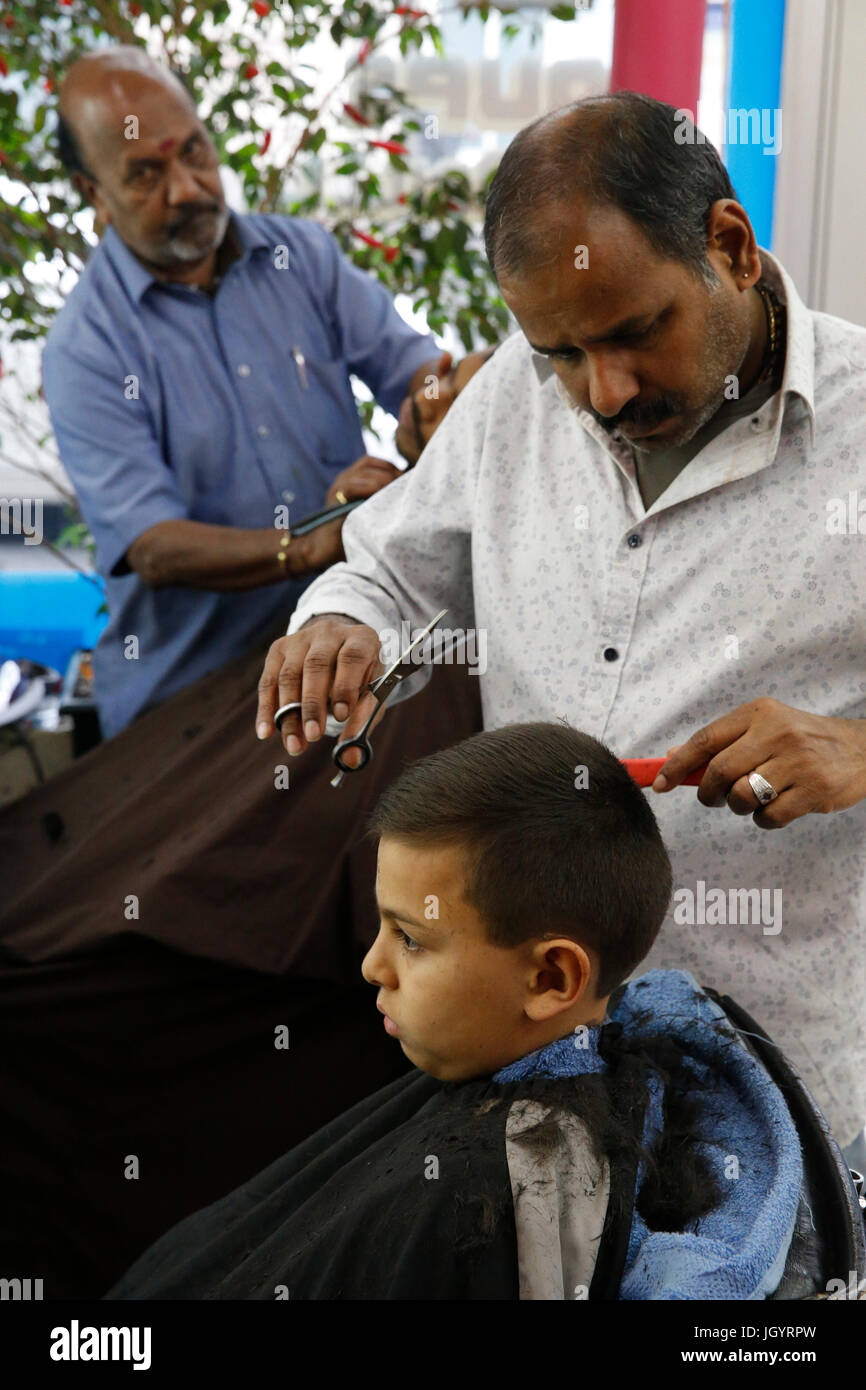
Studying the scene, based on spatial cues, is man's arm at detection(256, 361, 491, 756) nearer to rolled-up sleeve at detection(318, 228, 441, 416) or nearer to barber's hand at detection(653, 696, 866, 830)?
barber's hand at detection(653, 696, 866, 830)

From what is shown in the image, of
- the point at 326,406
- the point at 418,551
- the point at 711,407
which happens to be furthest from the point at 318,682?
the point at 326,406

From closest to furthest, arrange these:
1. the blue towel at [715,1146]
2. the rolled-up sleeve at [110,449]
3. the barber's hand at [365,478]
A: the blue towel at [715,1146] → the barber's hand at [365,478] → the rolled-up sleeve at [110,449]

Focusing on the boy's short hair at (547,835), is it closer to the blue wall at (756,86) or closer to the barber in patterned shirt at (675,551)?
the barber in patterned shirt at (675,551)

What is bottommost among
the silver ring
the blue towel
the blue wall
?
the blue towel

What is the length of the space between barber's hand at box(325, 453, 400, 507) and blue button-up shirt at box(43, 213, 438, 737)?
0.30m

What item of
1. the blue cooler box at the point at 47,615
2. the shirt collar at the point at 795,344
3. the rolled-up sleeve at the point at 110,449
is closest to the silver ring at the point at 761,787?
the shirt collar at the point at 795,344

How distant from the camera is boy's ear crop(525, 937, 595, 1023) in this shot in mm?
1262

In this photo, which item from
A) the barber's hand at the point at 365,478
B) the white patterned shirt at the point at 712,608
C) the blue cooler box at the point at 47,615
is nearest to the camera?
the white patterned shirt at the point at 712,608

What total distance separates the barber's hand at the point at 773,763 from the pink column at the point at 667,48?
1379mm

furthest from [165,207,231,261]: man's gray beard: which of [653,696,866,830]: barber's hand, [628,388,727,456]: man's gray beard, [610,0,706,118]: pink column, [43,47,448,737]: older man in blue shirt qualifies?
[653,696,866,830]: barber's hand

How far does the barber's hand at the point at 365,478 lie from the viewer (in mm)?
2133

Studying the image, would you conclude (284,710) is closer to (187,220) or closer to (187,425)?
(187,425)

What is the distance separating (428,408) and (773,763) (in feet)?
3.55

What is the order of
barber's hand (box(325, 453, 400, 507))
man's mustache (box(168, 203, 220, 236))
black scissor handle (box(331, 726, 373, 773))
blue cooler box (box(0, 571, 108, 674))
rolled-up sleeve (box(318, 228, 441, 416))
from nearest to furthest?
black scissor handle (box(331, 726, 373, 773)) < barber's hand (box(325, 453, 400, 507)) < man's mustache (box(168, 203, 220, 236)) < rolled-up sleeve (box(318, 228, 441, 416)) < blue cooler box (box(0, 571, 108, 674))
